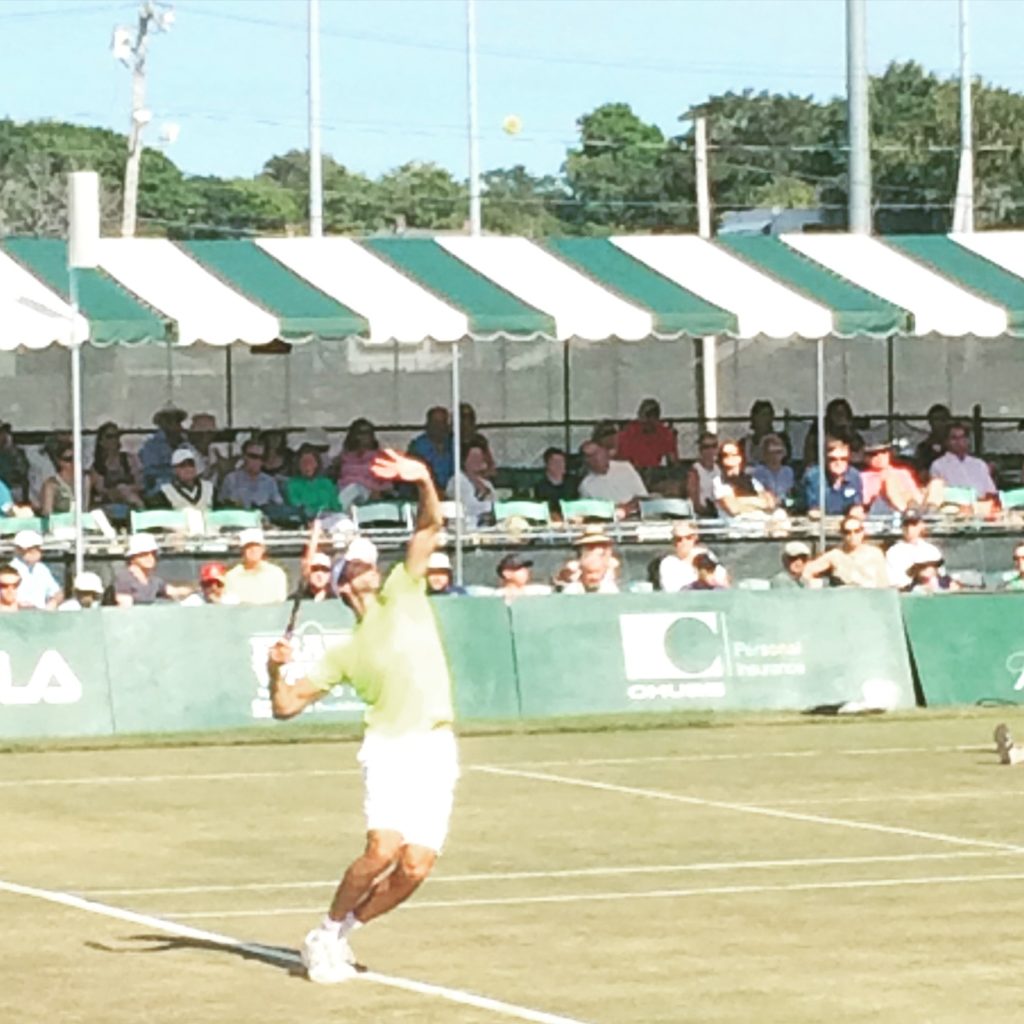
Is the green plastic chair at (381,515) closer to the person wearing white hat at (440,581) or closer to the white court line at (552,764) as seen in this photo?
the person wearing white hat at (440,581)

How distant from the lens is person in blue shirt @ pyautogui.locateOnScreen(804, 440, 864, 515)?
3128cm

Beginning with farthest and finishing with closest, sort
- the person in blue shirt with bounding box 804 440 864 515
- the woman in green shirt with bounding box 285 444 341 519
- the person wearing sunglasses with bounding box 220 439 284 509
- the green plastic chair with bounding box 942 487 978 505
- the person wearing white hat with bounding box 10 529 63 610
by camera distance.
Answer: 1. the green plastic chair with bounding box 942 487 978 505
2. the person in blue shirt with bounding box 804 440 864 515
3. the woman in green shirt with bounding box 285 444 341 519
4. the person wearing sunglasses with bounding box 220 439 284 509
5. the person wearing white hat with bounding box 10 529 63 610

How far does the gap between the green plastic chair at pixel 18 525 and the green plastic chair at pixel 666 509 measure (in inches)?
230

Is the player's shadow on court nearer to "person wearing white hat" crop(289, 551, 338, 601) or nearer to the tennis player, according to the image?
the tennis player

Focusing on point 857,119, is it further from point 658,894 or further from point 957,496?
point 658,894

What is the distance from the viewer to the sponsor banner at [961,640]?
28250 millimetres

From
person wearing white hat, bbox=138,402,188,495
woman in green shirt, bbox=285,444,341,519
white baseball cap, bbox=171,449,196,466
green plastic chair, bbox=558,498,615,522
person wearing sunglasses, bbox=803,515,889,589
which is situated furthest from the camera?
person wearing white hat, bbox=138,402,188,495

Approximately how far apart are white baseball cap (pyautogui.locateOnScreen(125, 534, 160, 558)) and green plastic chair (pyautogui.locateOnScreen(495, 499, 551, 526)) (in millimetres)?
3879

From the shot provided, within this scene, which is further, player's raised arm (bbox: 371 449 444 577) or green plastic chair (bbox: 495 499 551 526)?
green plastic chair (bbox: 495 499 551 526)

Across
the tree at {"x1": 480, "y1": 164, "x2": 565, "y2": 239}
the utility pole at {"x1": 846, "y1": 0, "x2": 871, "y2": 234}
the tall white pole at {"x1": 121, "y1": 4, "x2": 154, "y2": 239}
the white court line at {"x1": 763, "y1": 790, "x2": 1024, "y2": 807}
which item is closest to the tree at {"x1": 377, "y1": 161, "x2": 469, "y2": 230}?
the tree at {"x1": 480, "y1": 164, "x2": 565, "y2": 239}

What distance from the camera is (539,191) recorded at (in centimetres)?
13625

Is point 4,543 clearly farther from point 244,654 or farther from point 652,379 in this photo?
point 652,379

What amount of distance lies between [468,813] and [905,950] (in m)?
6.54

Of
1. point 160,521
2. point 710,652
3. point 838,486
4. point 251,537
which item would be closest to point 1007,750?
point 710,652
